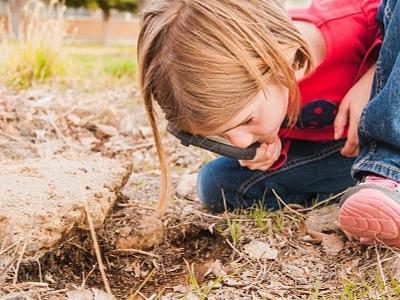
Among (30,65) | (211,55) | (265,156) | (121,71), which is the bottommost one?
(121,71)

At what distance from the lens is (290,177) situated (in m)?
2.10

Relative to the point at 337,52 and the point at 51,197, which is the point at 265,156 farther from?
the point at 51,197

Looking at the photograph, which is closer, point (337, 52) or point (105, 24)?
point (337, 52)

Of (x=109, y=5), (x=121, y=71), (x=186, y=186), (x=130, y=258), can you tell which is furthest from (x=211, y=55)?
(x=109, y=5)

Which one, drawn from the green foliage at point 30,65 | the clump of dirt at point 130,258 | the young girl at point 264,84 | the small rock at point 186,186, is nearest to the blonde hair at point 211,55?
the young girl at point 264,84

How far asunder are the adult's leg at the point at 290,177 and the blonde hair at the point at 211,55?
19.4 inches

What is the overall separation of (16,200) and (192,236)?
53cm

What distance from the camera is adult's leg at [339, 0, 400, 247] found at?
1447 millimetres

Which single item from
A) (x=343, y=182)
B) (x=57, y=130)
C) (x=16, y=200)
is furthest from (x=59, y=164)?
(x=57, y=130)

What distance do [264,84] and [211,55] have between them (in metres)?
0.15

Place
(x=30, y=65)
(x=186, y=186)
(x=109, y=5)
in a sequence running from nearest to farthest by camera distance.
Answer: (x=186, y=186)
(x=30, y=65)
(x=109, y=5)

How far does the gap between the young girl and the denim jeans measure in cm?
12

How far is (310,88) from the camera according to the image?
1.91 meters

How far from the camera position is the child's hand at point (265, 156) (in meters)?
1.90
